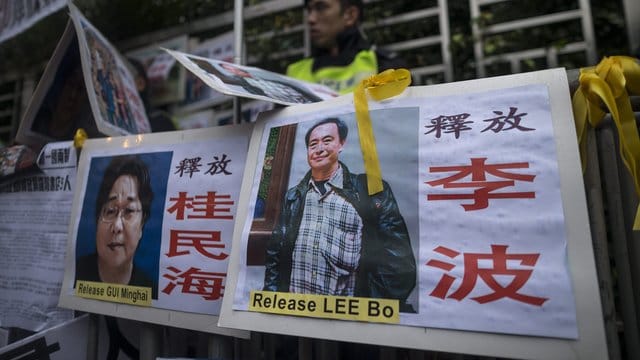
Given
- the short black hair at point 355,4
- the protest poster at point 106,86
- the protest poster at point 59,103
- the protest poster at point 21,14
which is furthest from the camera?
the short black hair at point 355,4

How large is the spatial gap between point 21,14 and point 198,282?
201 centimetres

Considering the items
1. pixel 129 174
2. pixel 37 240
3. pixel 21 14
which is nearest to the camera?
pixel 129 174

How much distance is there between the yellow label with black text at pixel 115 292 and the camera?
4.16ft

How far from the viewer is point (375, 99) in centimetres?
109

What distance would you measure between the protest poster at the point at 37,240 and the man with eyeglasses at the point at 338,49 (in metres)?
1.50

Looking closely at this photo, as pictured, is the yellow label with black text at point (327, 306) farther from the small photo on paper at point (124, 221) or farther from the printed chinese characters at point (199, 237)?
the small photo on paper at point (124, 221)

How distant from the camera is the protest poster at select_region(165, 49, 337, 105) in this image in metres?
1.17

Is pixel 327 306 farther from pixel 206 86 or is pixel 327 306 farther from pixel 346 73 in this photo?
pixel 206 86

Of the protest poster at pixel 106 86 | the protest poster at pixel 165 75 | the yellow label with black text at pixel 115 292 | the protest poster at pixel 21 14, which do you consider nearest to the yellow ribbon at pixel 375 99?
the yellow label with black text at pixel 115 292

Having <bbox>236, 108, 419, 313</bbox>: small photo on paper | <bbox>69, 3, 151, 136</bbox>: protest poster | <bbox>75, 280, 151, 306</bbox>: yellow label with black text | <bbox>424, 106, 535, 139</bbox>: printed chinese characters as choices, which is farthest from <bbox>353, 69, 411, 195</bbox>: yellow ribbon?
<bbox>69, 3, 151, 136</bbox>: protest poster

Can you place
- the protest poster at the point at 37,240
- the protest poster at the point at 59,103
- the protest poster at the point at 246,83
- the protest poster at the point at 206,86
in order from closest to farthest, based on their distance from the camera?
the protest poster at the point at 246,83, the protest poster at the point at 37,240, the protest poster at the point at 59,103, the protest poster at the point at 206,86

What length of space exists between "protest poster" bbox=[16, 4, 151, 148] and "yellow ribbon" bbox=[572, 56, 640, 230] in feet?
5.44

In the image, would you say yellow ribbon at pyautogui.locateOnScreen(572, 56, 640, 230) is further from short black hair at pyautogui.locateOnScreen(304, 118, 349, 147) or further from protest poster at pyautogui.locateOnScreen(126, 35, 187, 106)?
protest poster at pyautogui.locateOnScreen(126, 35, 187, 106)

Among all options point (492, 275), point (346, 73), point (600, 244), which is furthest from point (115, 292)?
point (346, 73)
